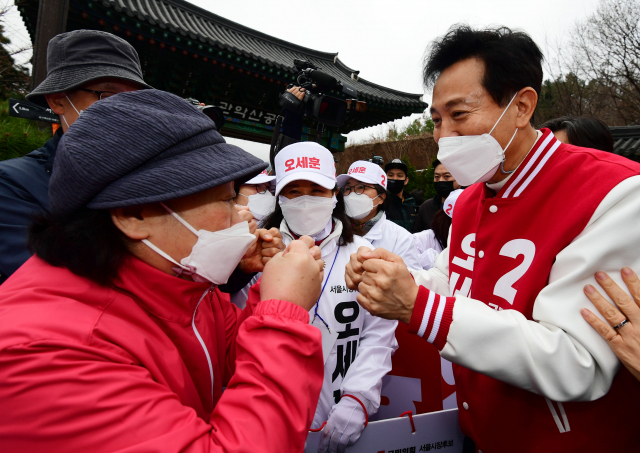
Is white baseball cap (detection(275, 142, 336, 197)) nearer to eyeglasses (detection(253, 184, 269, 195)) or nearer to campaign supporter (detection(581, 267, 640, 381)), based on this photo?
campaign supporter (detection(581, 267, 640, 381))

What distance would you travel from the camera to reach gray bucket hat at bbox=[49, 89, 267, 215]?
0.96m

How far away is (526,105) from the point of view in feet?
5.68

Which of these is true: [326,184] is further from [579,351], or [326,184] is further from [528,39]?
[579,351]

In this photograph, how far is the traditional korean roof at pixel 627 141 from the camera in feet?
29.9

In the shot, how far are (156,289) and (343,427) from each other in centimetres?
134

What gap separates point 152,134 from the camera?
1.00 meters

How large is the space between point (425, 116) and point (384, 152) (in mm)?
6965

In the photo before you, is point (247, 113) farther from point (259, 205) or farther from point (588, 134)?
point (588, 134)

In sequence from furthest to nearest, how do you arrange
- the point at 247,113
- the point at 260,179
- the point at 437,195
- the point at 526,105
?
the point at 247,113
the point at 437,195
the point at 260,179
the point at 526,105

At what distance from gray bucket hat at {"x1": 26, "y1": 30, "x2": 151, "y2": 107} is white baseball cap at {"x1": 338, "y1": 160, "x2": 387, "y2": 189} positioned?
112 inches

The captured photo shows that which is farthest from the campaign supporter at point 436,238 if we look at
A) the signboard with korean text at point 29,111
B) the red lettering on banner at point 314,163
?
the signboard with korean text at point 29,111

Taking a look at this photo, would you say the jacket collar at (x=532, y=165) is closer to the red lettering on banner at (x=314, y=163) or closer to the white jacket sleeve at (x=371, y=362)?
the white jacket sleeve at (x=371, y=362)

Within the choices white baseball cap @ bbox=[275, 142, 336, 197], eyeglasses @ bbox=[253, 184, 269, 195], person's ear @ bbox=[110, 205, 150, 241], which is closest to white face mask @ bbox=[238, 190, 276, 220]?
eyeglasses @ bbox=[253, 184, 269, 195]

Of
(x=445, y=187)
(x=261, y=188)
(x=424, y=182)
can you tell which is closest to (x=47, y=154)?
(x=261, y=188)
